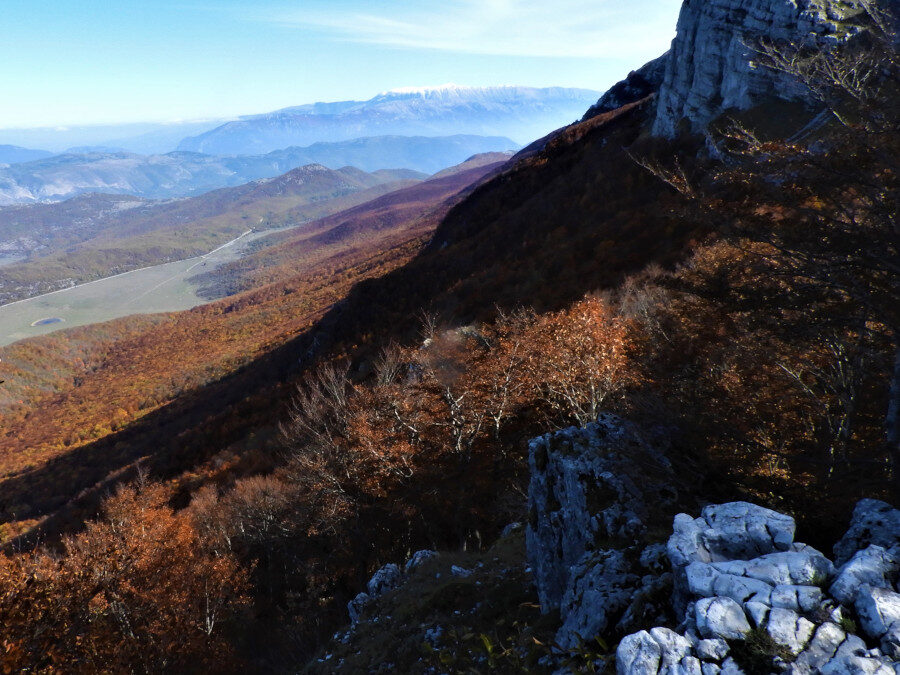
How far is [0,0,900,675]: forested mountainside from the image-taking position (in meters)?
7.21

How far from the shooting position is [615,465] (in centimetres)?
1148

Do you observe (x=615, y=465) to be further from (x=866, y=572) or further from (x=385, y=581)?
(x=385, y=581)

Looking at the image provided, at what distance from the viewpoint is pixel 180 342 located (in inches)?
6447

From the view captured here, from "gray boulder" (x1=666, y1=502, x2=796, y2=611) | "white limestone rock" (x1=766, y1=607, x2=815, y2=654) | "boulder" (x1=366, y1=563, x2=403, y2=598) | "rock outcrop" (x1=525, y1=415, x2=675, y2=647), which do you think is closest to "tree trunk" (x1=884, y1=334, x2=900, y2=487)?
"gray boulder" (x1=666, y1=502, x2=796, y2=611)

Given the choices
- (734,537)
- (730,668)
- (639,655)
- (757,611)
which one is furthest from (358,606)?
(757,611)

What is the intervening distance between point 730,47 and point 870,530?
5423 cm

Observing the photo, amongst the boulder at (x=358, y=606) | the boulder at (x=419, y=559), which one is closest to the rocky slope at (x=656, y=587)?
the boulder at (x=358, y=606)

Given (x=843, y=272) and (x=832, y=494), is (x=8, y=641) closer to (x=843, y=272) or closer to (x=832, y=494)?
(x=832, y=494)

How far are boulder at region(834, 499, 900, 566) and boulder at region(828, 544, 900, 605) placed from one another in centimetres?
54

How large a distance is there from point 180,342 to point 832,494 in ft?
623

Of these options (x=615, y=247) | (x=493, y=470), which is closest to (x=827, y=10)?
(x=615, y=247)

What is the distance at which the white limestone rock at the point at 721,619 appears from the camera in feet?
18.3

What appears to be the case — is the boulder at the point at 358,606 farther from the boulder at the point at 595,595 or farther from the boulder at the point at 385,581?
the boulder at the point at 595,595

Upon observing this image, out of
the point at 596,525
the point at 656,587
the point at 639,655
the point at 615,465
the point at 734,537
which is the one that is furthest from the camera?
the point at 615,465
